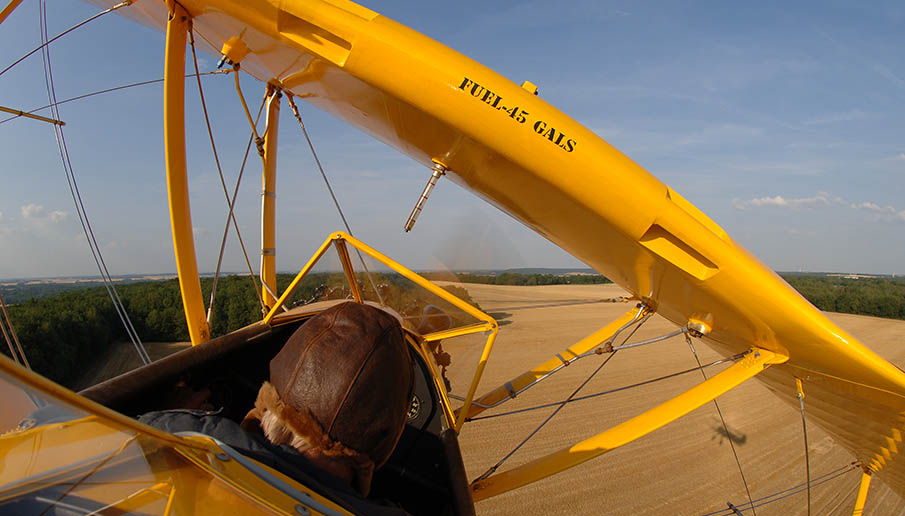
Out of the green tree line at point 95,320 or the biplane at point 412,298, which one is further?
the green tree line at point 95,320

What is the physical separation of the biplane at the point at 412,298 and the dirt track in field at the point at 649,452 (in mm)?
817

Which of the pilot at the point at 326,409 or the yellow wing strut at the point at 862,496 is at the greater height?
the yellow wing strut at the point at 862,496

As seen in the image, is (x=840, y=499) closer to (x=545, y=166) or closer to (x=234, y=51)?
(x=545, y=166)

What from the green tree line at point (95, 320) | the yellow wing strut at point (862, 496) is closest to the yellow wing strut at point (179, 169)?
the green tree line at point (95, 320)

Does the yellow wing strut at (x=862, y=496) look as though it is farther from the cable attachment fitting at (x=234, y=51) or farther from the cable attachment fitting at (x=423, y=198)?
the cable attachment fitting at (x=234, y=51)

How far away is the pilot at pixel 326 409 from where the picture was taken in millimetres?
1104

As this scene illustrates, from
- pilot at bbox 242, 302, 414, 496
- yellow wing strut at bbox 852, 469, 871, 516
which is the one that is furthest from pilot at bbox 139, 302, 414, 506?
yellow wing strut at bbox 852, 469, 871, 516

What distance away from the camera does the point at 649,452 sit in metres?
6.08

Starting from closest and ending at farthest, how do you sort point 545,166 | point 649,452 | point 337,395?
point 337,395, point 545,166, point 649,452

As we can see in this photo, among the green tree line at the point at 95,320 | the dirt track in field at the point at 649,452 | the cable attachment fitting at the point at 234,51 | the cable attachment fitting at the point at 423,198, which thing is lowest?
the green tree line at the point at 95,320

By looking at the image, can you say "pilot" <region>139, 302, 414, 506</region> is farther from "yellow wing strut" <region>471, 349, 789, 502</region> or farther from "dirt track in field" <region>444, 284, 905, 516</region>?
"dirt track in field" <region>444, 284, 905, 516</region>

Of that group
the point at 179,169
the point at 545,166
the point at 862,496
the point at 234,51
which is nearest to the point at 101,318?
the point at 179,169

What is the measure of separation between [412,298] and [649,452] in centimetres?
481

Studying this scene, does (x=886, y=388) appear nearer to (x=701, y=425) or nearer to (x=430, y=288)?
(x=430, y=288)
